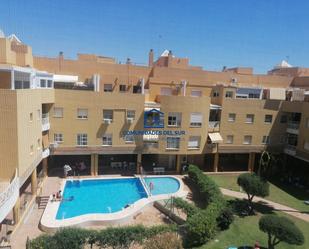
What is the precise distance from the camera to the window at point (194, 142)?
36428mm

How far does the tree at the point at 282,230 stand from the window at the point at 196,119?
17508 millimetres

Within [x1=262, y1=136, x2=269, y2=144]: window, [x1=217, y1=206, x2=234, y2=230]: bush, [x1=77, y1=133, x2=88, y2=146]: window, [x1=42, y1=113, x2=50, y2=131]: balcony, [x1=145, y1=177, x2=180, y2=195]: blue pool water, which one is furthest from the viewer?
[x1=262, y1=136, x2=269, y2=144]: window

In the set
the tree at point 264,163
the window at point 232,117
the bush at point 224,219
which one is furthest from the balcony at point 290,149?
the bush at point 224,219

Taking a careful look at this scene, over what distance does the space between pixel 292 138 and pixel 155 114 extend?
2020 cm

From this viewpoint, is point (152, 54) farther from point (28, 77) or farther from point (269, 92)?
point (28, 77)

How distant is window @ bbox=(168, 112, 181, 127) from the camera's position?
116 ft

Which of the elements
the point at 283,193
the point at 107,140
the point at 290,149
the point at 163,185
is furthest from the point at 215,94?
the point at 107,140

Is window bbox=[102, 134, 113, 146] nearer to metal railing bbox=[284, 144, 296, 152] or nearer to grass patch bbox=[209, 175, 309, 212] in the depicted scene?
grass patch bbox=[209, 175, 309, 212]

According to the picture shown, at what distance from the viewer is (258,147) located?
3925cm

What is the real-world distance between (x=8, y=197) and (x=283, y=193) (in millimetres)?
28855

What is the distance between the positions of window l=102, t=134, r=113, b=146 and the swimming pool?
4.64 meters

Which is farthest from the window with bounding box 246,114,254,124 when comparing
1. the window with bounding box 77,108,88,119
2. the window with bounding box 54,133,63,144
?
the window with bounding box 54,133,63,144

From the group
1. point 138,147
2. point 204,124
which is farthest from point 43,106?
point 204,124

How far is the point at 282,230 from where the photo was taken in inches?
741
